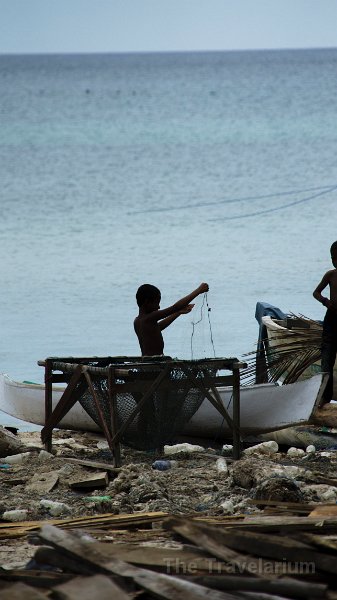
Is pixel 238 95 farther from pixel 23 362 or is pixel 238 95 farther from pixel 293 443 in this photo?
pixel 293 443

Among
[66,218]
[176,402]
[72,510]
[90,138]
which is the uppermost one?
[90,138]

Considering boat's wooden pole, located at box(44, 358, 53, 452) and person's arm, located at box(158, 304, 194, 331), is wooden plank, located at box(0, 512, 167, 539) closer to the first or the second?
boat's wooden pole, located at box(44, 358, 53, 452)

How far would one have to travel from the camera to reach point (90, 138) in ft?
184

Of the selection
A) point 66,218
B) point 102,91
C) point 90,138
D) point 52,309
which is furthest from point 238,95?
point 52,309

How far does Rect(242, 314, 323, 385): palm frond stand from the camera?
1033cm

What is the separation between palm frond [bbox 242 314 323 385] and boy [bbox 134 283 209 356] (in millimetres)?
1001

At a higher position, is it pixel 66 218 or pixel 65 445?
pixel 66 218

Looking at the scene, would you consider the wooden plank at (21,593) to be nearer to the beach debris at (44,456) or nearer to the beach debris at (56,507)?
the beach debris at (56,507)

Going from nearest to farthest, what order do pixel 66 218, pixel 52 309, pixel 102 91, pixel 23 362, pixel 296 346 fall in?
pixel 296 346, pixel 23 362, pixel 52 309, pixel 66 218, pixel 102 91

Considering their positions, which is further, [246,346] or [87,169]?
[87,169]

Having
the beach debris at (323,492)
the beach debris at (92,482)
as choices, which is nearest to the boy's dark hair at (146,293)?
the beach debris at (92,482)

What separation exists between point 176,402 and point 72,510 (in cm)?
165

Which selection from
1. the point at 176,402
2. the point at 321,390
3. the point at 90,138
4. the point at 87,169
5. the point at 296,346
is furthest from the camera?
the point at 90,138

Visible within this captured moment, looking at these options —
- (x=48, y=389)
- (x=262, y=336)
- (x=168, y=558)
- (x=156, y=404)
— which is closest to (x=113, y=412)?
(x=156, y=404)
